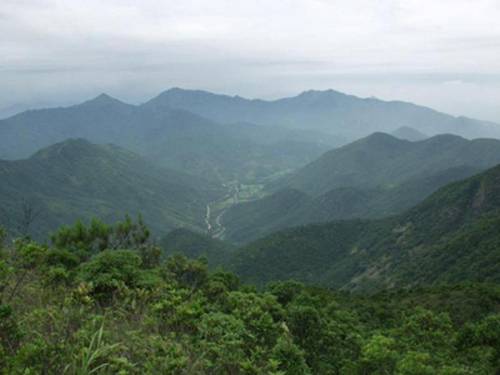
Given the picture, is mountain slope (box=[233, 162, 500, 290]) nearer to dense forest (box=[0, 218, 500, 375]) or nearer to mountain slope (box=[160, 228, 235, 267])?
mountain slope (box=[160, 228, 235, 267])

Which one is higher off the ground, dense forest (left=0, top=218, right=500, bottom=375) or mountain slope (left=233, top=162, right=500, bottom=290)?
dense forest (left=0, top=218, right=500, bottom=375)

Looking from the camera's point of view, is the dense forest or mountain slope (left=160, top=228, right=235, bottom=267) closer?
the dense forest

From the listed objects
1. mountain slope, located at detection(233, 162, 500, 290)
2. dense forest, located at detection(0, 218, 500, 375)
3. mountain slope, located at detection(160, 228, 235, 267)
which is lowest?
mountain slope, located at detection(160, 228, 235, 267)

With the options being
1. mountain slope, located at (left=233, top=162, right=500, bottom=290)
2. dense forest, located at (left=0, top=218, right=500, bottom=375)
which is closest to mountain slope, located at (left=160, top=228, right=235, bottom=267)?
mountain slope, located at (left=233, top=162, right=500, bottom=290)

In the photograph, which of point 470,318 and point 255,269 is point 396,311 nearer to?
point 470,318

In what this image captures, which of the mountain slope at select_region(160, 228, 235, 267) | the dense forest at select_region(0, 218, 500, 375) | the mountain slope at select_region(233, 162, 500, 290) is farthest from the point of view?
the mountain slope at select_region(160, 228, 235, 267)

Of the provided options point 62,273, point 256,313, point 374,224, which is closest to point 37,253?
point 62,273

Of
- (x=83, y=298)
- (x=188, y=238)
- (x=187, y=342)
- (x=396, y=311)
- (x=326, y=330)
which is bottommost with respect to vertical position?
(x=188, y=238)

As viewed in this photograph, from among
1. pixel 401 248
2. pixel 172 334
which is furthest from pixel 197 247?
pixel 172 334
